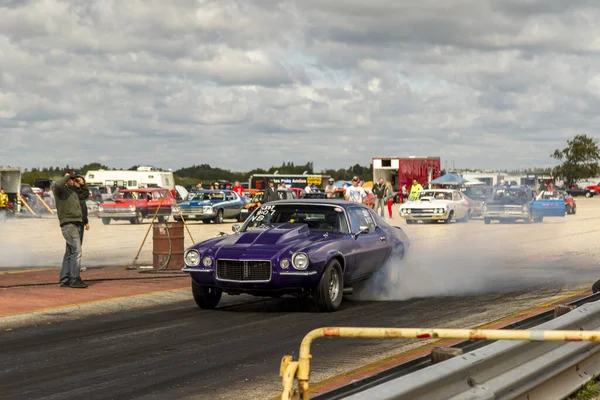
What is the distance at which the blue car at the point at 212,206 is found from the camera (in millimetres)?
38406

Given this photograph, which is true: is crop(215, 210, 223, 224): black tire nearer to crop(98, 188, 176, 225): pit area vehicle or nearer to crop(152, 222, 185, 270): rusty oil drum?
crop(98, 188, 176, 225): pit area vehicle

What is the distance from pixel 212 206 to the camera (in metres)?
38.6

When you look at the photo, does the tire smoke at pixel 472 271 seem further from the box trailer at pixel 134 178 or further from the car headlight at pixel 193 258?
the box trailer at pixel 134 178

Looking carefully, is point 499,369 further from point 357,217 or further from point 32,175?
point 32,175

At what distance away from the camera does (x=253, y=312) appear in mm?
11883

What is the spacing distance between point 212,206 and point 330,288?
27191 millimetres

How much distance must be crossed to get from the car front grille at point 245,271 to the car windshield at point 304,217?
141cm

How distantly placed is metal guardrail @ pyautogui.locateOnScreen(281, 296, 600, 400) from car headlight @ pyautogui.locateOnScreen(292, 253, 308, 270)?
457 cm

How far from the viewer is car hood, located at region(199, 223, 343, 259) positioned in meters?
11.5

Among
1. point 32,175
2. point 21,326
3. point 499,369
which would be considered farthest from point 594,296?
point 32,175

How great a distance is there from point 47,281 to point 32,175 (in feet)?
386

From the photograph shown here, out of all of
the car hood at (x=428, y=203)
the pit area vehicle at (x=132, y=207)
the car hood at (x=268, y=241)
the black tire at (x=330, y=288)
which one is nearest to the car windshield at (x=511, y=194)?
the car hood at (x=428, y=203)

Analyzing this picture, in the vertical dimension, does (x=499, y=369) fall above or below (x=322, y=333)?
below

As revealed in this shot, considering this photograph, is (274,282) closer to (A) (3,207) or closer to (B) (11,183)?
(A) (3,207)
